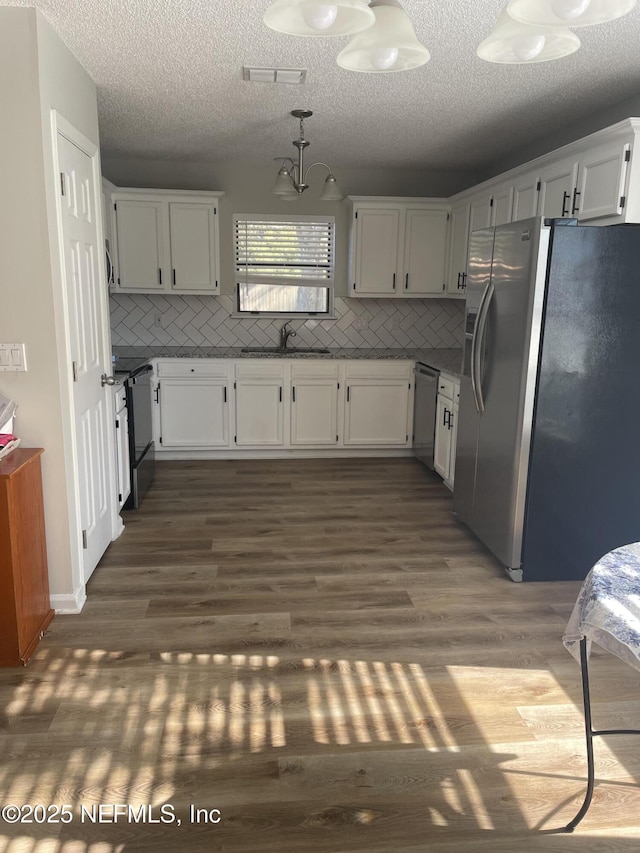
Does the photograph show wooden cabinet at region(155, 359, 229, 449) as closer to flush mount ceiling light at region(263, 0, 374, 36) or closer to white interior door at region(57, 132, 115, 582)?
white interior door at region(57, 132, 115, 582)

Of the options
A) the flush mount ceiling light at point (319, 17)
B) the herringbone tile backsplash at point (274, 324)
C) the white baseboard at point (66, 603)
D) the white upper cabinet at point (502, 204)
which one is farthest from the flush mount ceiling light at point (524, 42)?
the herringbone tile backsplash at point (274, 324)

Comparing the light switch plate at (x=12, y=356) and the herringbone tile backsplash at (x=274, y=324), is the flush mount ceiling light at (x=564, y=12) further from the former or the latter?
the herringbone tile backsplash at (x=274, y=324)

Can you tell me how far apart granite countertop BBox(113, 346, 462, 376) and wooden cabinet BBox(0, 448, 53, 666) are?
8.65ft

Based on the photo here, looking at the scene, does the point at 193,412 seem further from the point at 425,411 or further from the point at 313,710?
the point at 313,710

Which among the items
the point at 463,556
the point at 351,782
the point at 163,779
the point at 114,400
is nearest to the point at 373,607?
the point at 463,556

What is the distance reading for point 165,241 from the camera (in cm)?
530

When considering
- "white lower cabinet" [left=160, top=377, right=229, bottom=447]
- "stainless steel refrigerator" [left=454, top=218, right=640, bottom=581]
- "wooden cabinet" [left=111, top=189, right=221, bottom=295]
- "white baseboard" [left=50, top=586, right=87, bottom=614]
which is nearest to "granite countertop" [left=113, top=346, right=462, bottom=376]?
"white lower cabinet" [left=160, top=377, right=229, bottom=447]

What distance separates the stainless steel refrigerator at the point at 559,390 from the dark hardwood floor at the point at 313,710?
1.12 feet

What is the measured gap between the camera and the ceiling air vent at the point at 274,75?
308 cm

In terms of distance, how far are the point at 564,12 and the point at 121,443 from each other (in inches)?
125

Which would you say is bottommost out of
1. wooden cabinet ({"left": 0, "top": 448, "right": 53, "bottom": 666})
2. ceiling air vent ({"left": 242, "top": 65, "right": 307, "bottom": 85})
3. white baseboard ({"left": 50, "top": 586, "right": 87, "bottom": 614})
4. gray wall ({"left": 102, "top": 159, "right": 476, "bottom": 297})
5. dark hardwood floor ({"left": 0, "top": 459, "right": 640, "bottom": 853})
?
dark hardwood floor ({"left": 0, "top": 459, "right": 640, "bottom": 853})

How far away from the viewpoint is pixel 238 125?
13.6ft

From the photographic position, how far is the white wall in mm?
2414

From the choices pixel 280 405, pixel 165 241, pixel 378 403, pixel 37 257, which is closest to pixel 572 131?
pixel 378 403
